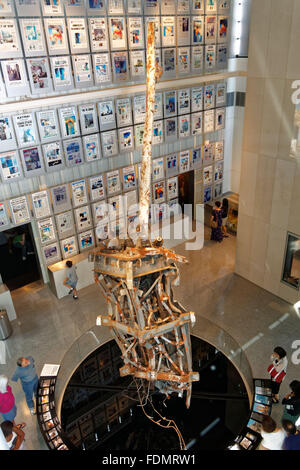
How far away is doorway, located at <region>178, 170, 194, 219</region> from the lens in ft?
42.6

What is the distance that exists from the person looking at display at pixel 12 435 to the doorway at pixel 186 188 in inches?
365

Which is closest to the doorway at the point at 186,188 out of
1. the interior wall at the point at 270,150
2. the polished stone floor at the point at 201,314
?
the polished stone floor at the point at 201,314

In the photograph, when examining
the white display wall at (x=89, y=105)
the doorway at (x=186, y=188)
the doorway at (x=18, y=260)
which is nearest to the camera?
the white display wall at (x=89, y=105)

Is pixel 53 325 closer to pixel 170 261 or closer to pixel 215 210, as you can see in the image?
pixel 170 261

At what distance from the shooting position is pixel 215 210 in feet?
39.2

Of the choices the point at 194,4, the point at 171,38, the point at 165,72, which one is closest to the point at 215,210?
the point at 165,72

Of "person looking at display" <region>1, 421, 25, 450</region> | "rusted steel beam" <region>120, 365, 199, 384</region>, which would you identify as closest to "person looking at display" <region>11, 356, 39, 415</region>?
"person looking at display" <region>1, 421, 25, 450</region>

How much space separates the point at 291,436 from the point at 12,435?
4.02 meters

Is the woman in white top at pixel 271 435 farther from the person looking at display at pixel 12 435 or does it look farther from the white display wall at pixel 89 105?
the white display wall at pixel 89 105

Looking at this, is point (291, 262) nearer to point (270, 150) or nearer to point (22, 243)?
point (270, 150)

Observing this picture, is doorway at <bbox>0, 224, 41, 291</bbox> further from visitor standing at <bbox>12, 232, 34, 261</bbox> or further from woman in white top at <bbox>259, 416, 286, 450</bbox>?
woman in white top at <bbox>259, 416, 286, 450</bbox>

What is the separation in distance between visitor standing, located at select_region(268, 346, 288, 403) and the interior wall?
297cm

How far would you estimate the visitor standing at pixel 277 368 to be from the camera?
21.0 feet

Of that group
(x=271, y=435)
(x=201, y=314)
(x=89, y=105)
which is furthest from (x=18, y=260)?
(x=271, y=435)
